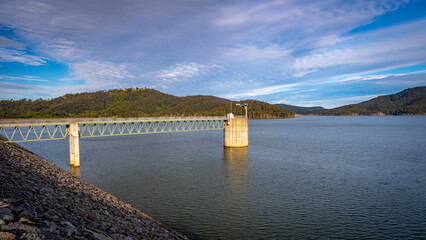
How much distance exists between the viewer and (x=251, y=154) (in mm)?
57969

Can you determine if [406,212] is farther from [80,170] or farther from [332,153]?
[80,170]

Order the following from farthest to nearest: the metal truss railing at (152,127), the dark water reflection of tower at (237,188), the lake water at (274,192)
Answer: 1. the metal truss railing at (152,127)
2. the dark water reflection of tower at (237,188)
3. the lake water at (274,192)

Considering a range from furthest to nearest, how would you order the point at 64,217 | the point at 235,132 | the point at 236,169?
the point at 235,132
the point at 236,169
the point at 64,217

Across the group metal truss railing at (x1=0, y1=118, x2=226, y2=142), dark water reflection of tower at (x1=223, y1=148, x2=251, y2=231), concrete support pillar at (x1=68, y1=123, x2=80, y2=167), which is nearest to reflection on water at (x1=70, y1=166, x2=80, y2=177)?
concrete support pillar at (x1=68, y1=123, x2=80, y2=167)

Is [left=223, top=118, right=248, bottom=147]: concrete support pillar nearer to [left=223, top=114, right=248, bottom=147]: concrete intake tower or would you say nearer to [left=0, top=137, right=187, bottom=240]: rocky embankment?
[left=223, top=114, right=248, bottom=147]: concrete intake tower

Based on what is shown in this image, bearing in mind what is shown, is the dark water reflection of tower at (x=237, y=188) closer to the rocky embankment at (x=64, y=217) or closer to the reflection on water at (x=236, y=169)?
the reflection on water at (x=236, y=169)

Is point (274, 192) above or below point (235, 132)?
below

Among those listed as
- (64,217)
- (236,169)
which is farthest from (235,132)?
(64,217)

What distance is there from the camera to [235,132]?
67.0 m

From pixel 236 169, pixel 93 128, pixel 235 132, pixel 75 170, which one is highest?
pixel 93 128

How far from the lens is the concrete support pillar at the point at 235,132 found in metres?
66.5

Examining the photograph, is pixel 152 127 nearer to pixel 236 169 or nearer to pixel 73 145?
pixel 73 145

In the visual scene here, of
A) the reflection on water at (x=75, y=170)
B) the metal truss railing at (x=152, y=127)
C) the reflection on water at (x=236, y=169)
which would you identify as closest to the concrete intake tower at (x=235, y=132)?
the reflection on water at (x=236, y=169)

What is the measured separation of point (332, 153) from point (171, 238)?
49.9 metres
